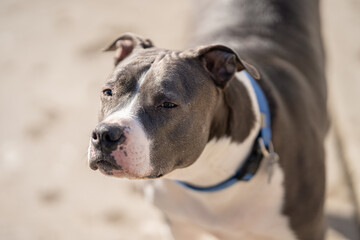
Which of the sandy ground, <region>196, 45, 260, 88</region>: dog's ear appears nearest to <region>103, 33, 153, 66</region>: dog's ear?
<region>196, 45, 260, 88</region>: dog's ear

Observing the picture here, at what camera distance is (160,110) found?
7.95 feet

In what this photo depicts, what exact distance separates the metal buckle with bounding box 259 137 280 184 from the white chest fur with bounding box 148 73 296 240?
0.05m

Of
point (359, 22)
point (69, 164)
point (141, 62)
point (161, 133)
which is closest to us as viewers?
point (161, 133)

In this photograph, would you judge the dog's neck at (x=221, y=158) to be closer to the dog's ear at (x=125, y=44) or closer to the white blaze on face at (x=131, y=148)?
the white blaze on face at (x=131, y=148)

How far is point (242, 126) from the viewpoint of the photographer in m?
2.72

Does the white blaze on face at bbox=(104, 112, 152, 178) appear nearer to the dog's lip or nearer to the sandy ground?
the dog's lip

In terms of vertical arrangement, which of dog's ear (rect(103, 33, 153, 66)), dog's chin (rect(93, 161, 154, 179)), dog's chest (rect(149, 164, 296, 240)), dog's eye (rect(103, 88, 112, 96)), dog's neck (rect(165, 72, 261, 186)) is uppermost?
dog's ear (rect(103, 33, 153, 66))

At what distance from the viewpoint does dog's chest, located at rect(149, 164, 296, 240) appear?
2.84m

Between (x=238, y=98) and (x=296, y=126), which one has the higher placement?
(x=238, y=98)

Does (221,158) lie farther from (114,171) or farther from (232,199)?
(114,171)

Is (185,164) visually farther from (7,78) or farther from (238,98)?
(7,78)

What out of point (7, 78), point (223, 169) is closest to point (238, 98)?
point (223, 169)

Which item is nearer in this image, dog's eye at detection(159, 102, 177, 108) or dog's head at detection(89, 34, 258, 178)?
dog's head at detection(89, 34, 258, 178)

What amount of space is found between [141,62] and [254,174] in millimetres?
900
